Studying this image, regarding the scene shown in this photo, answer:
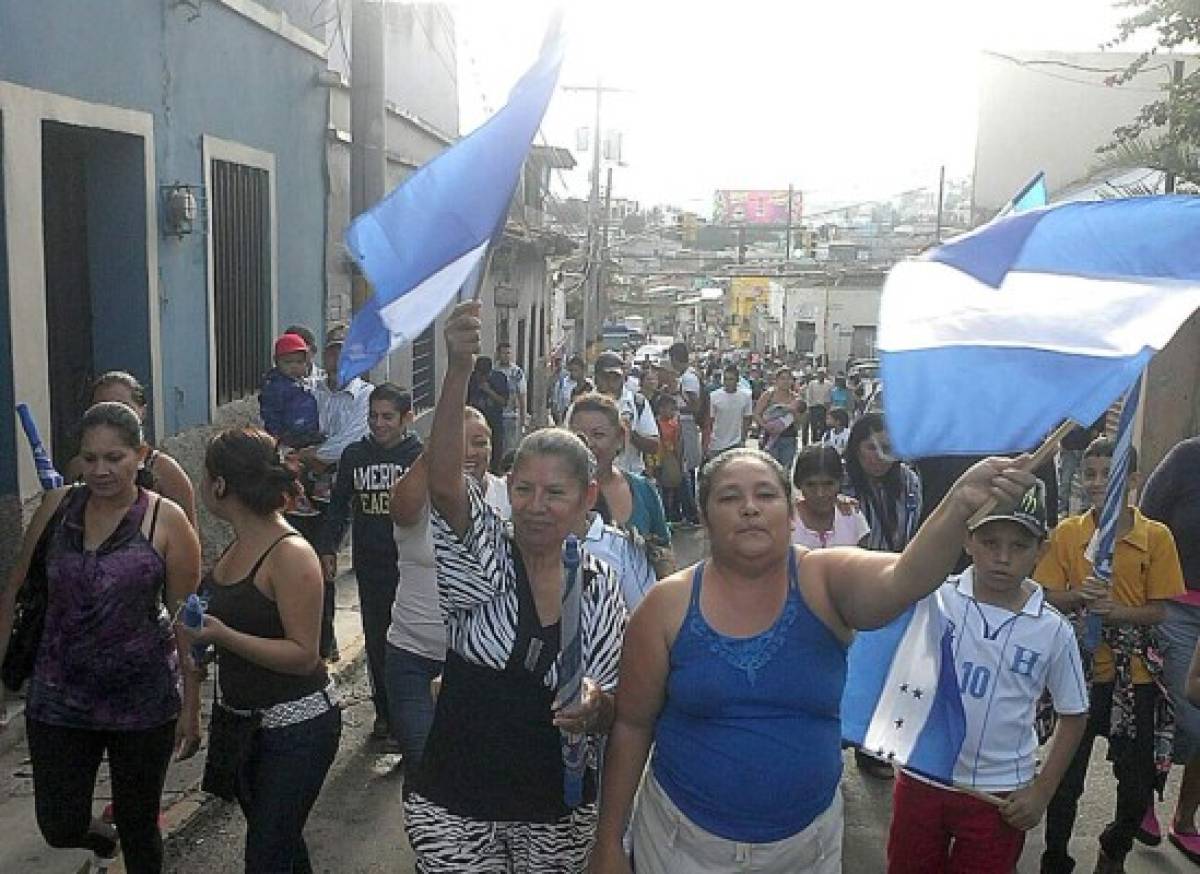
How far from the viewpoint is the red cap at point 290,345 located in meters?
7.92

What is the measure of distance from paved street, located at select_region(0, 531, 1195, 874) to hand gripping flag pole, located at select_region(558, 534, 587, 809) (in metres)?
2.15

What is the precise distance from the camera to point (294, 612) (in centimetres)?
384

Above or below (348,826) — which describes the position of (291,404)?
above

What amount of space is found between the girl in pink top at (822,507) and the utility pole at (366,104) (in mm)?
3772

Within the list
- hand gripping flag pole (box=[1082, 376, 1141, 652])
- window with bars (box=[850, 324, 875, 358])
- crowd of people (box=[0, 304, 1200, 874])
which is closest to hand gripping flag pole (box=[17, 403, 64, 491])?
crowd of people (box=[0, 304, 1200, 874])

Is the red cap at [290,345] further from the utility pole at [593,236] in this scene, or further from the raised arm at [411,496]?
the utility pole at [593,236]

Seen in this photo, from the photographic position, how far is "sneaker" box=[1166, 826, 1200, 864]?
5.39m

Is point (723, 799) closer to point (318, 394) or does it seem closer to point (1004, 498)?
point (1004, 498)

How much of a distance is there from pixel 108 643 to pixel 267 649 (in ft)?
2.07

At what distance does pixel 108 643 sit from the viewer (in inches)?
160

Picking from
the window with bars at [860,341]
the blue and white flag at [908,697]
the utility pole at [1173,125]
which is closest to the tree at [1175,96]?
the utility pole at [1173,125]

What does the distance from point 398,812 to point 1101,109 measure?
30053 millimetres

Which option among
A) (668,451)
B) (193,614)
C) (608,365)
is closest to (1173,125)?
(668,451)

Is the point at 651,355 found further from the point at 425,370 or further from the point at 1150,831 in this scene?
Result: the point at 1150,831
